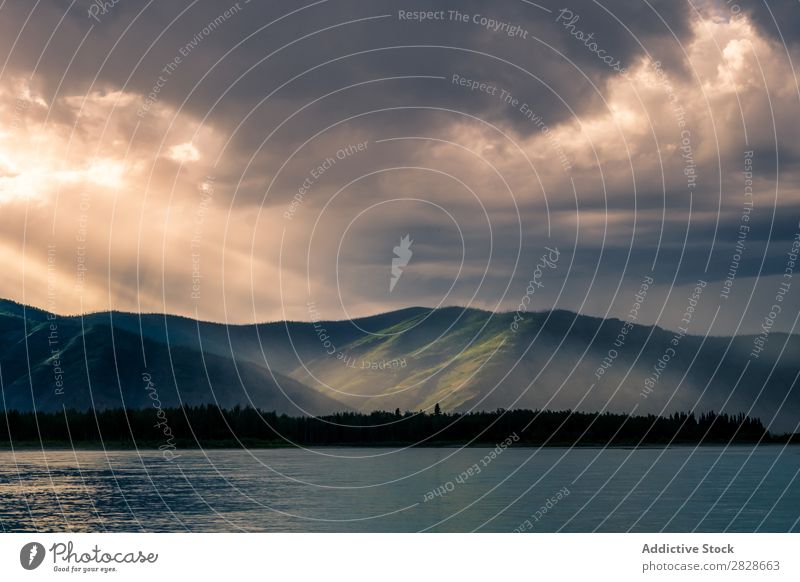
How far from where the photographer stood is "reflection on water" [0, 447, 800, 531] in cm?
8625

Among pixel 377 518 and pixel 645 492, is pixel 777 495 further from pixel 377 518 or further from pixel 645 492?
pixel 377 518

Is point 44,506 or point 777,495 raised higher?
point 44,506

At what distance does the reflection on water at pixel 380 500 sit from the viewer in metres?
86.2

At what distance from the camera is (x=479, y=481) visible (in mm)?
144375

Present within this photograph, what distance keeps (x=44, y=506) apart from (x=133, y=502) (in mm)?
12345

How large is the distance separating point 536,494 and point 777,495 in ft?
111

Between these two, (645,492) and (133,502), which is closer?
(133,502)

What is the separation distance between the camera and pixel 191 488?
5079 inches

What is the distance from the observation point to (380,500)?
110312mm
